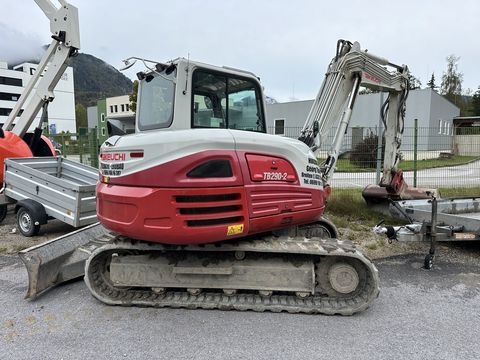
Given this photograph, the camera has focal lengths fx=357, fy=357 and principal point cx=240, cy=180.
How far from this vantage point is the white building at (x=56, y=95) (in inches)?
2682

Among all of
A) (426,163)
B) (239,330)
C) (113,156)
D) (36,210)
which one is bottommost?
(239,330)

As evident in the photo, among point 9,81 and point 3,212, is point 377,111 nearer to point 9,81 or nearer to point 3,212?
point 3,212

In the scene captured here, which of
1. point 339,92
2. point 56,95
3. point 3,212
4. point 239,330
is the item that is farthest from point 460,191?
point 56,95

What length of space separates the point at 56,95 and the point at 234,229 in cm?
7776

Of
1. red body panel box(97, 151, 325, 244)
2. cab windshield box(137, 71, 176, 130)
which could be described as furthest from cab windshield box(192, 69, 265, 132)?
red body panel box(97, 151, 325, 244)

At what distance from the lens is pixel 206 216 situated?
3.25 m

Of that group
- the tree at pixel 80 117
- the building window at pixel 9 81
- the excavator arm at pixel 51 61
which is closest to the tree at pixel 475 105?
the excavator arm at pixel 51 61

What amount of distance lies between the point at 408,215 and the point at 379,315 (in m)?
2.55

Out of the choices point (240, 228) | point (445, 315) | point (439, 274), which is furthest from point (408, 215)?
point (240, 228)

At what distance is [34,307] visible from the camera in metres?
3.65

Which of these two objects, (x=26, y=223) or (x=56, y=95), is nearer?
(x=26, y=223)

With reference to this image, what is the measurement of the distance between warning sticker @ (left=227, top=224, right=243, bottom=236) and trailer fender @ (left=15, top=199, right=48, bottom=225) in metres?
4.26

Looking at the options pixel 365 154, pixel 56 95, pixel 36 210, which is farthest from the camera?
pixel 56 95

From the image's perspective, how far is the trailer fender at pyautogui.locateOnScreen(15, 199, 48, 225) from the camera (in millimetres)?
6020
